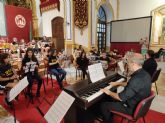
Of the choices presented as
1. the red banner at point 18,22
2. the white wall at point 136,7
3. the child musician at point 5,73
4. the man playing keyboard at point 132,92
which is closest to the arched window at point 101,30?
the white wall at point 136,7

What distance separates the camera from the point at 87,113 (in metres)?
2.36

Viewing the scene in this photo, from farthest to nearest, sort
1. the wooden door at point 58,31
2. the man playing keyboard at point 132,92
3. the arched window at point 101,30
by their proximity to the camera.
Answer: the arched window at point 101,30 < the wooden door at point 58,31 < the man playing keyboard at point 132,92

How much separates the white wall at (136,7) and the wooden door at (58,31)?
12.8 feet

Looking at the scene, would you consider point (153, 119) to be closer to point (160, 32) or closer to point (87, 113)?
point (87, 113)

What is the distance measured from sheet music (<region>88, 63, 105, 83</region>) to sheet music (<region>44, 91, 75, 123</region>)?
0.80 m

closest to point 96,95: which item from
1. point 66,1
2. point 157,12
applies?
point 66,1

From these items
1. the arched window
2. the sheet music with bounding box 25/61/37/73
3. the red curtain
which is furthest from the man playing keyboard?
the arched window

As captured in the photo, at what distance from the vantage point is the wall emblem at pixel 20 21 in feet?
29.0

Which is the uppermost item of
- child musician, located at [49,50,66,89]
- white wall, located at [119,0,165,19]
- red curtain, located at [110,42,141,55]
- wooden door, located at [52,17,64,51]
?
white wall, located at [119,0,165,19]

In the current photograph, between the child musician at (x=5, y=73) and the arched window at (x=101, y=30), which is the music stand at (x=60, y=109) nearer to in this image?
the child musician at (x=5, y=73)

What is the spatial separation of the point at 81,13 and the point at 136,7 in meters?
3.83

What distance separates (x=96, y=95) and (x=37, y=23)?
9796mm

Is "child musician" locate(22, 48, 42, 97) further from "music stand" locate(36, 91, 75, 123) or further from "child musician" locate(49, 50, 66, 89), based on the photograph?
"music stand" locate(36, 91, 75, 123)

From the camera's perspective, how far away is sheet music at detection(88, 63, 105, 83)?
2.23m
